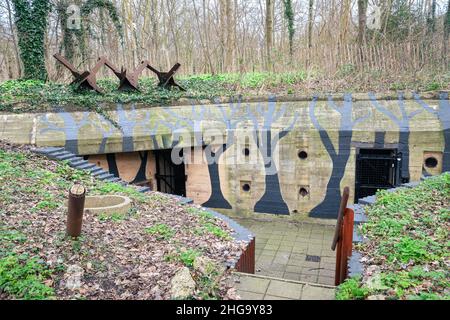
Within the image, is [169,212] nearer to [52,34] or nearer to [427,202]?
[427,202]

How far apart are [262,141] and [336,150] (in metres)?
2.22

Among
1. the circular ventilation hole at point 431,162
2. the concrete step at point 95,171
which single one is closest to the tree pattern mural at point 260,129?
the circular ventilation hole at point 431,162

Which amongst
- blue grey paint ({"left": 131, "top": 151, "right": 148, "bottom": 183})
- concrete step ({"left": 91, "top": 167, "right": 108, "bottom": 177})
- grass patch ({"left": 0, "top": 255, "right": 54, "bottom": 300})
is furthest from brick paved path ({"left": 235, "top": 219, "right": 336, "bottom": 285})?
grass patch ({"left": 0, "top": 255, "right": 54, "bottom": 300})

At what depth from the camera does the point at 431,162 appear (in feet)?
30.9

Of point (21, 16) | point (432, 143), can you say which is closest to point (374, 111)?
point (432, 143)

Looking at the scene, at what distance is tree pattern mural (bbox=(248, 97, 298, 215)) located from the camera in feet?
34.6

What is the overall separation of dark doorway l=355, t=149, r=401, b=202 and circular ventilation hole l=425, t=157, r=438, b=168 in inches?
31.1

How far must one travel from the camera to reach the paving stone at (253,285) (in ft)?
13.8

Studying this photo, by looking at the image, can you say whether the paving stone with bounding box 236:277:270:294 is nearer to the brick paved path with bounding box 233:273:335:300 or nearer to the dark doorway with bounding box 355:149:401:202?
the brick paved path with bounding box 233:273:335:300

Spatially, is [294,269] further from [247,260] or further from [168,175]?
[168,175]

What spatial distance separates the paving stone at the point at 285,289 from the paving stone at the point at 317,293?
0.07 m

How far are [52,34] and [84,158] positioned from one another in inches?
417

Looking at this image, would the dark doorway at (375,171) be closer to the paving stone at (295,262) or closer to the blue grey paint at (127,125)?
the paving stone at (295,262)

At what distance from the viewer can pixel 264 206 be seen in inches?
424
